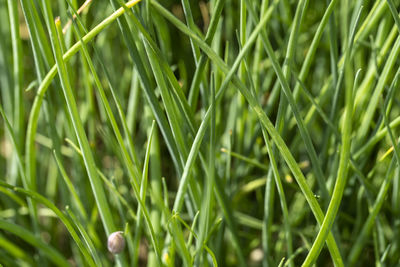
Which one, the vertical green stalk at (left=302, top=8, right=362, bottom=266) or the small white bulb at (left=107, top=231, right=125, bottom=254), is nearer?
the vertical green stalk at (left=302, top=8, right=362, bottom=266)

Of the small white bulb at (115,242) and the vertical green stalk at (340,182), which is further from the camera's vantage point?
the small white bulb at (115,242)

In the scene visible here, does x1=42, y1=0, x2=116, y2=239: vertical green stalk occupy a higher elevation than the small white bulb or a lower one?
higher

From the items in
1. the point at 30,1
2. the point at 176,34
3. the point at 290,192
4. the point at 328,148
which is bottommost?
the point at 290,192

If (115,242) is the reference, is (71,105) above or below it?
above

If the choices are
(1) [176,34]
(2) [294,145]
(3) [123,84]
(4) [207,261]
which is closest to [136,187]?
(4) [207,261]

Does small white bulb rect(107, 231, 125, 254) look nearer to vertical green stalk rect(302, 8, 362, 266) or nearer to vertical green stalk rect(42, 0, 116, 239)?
vertical green stalk rect(42, 0, 116, 239)

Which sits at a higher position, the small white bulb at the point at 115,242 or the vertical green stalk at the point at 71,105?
the vertical green stalk at the point at 71,105

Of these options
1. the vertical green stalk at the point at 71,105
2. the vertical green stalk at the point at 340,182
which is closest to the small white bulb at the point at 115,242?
the vertical green stalk at the point at 71,105

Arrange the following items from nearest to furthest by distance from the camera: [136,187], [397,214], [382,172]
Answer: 1. [136,187]
2. [397,214]
3. [382,172]

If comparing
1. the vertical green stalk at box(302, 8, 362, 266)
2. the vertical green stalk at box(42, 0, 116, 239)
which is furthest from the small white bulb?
the vertical green stalk at box(302, 8, 362, 266)

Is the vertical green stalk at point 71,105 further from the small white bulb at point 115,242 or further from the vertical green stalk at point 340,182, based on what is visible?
the vertical green stalk at point 340,182

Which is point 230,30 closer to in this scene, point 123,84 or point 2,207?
point 123,84
